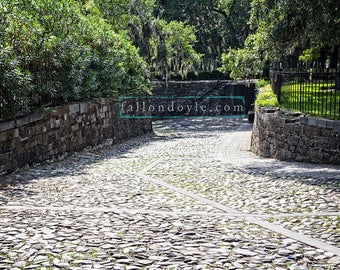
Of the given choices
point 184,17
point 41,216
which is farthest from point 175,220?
point 184,17

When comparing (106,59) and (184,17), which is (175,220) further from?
(184,17)

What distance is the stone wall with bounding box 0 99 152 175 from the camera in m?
9.29

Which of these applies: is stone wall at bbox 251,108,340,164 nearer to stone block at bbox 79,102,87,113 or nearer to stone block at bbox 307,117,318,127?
stone block at bbox 307,117,318,127

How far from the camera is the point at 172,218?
5746 mm

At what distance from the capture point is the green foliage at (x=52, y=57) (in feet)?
31.6

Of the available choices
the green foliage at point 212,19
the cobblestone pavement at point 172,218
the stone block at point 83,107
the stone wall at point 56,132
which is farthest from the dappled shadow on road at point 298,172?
the green foliage at point 212,19

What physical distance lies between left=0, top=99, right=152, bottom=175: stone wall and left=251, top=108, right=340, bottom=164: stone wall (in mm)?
4929

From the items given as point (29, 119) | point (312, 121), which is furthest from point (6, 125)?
point (312, 121)

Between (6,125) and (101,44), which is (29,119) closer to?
(6,125)

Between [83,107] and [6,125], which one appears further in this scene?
[83,107]

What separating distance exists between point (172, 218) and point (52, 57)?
722 centimetres

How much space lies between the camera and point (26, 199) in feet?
22.3

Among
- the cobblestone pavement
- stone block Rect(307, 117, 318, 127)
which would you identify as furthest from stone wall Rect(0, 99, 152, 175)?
stone block Rect(307, 117, 318, 127)

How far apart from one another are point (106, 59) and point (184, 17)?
22778 millimetres
